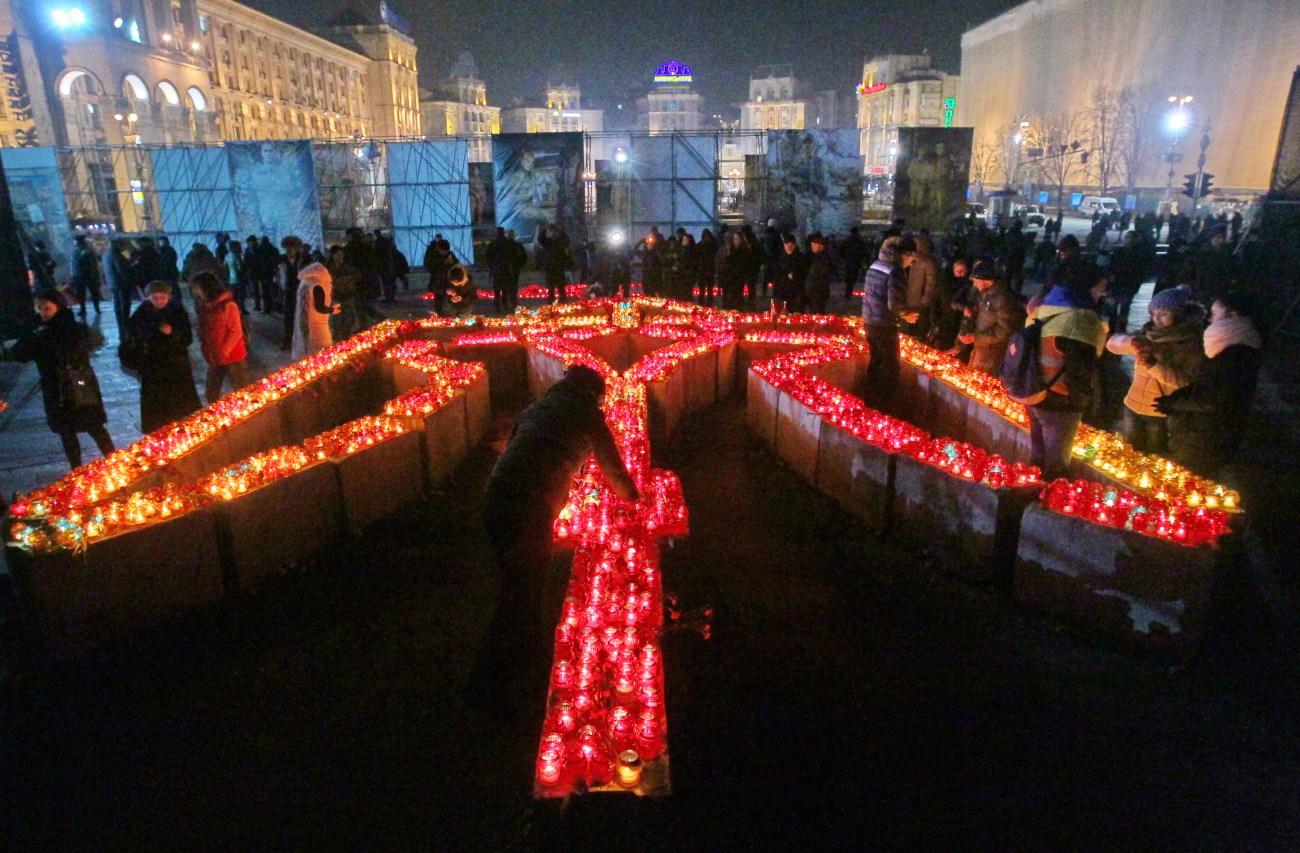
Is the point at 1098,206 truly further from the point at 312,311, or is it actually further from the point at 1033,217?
the point at 312,311

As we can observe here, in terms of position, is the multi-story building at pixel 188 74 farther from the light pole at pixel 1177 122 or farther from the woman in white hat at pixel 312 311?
the light pole at pixel 1177 122

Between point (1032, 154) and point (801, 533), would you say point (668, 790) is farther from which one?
point (1032, 154)

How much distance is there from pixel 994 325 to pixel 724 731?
622 centimetres

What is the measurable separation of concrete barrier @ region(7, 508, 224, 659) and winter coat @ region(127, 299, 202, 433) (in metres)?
2.95

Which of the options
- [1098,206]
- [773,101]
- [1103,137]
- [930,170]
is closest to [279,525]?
[930,170]

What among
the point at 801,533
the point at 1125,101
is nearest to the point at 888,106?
the point at 1125,101

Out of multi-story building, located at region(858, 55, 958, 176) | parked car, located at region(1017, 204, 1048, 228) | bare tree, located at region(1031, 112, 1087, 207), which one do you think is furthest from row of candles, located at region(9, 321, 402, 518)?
multi-story building, located at region(858, 55, 958, 176)

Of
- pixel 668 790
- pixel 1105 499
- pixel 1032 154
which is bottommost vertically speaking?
pixel 668 790

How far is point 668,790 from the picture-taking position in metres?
3.37

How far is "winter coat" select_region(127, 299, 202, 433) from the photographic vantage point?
7.36m

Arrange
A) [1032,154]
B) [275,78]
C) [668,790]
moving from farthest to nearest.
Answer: [275,78]
[1032,154]
[668,790]

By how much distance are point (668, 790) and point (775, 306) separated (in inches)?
500

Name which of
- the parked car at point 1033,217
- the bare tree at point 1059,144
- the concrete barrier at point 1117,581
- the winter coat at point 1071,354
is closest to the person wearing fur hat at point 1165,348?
the winter coat at point 1071,354

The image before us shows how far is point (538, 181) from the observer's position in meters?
22.5
